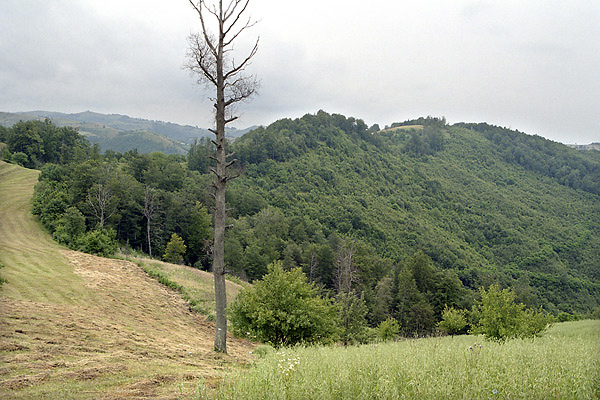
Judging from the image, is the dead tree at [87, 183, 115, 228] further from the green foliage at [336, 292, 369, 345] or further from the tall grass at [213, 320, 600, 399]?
the tall grass at [213, 320, 600, 399]

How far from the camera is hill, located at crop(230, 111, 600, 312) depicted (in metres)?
72.0

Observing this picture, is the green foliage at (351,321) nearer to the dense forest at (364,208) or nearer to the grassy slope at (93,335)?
the dense forest at (364,208)

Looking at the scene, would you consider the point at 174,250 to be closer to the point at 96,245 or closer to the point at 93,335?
the point at 96,245

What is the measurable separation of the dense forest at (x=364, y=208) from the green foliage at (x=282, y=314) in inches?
111

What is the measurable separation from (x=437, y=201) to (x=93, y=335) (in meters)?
107

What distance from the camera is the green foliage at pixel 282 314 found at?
1155 centimetres

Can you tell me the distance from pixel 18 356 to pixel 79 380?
1552mm

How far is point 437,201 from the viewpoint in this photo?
10281cm

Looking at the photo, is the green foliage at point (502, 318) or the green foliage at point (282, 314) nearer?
the green foliage at point (282, 314)

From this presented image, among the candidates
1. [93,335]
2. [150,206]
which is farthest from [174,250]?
[93,335]

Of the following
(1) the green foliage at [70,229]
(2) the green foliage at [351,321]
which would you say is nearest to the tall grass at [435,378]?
(2) the green foliage at [351,321]

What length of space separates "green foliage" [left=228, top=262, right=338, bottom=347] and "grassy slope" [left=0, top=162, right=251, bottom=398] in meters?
1.27

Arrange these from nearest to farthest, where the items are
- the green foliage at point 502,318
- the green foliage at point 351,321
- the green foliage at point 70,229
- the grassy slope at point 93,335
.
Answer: the grassy slope at point 93,335 < the green foliage at point 502,318 < the green foliage at point 351,321 < the green foliage at point 70,229

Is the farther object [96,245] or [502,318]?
[96,245]
